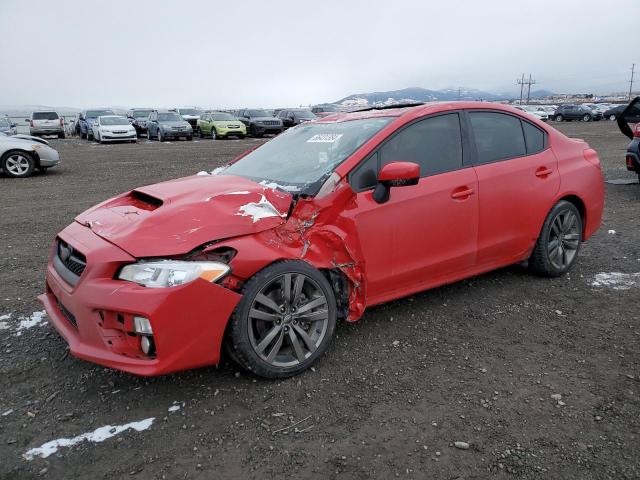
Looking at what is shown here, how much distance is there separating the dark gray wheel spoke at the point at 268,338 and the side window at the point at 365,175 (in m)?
1.05

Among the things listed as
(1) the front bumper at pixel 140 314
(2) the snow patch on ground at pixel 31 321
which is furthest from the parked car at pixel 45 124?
(1) the front bumper at pixel 140 314

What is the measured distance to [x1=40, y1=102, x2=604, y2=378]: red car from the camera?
8.91ft

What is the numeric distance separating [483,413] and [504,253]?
Result: 1857 millimetres

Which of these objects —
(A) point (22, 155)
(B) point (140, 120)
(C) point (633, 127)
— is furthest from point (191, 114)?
(C) point (633, 127)

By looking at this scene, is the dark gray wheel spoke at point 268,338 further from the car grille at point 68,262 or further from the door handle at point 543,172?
the door handle at point 543,172

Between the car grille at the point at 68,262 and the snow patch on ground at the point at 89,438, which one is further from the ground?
the car grille at the point at 68,262

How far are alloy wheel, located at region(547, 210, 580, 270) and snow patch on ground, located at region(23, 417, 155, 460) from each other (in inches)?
144

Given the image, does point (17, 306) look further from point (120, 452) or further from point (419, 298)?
point (419, 298)

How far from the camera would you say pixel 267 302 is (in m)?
2.94

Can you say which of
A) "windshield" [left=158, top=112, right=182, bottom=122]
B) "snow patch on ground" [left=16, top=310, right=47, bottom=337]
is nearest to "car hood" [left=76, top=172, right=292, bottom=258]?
"snow patch on ground" [left=16, top=310, right=47, bottom=337]

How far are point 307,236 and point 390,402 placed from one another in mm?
1106

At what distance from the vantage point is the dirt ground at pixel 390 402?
239 cm

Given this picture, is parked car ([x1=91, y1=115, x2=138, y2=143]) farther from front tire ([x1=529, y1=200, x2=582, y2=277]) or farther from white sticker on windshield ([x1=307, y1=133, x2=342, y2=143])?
front tire ([x1=529, y1=200, x2=582, y2=277])

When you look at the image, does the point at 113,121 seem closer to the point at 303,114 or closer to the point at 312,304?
the point at 303,114
